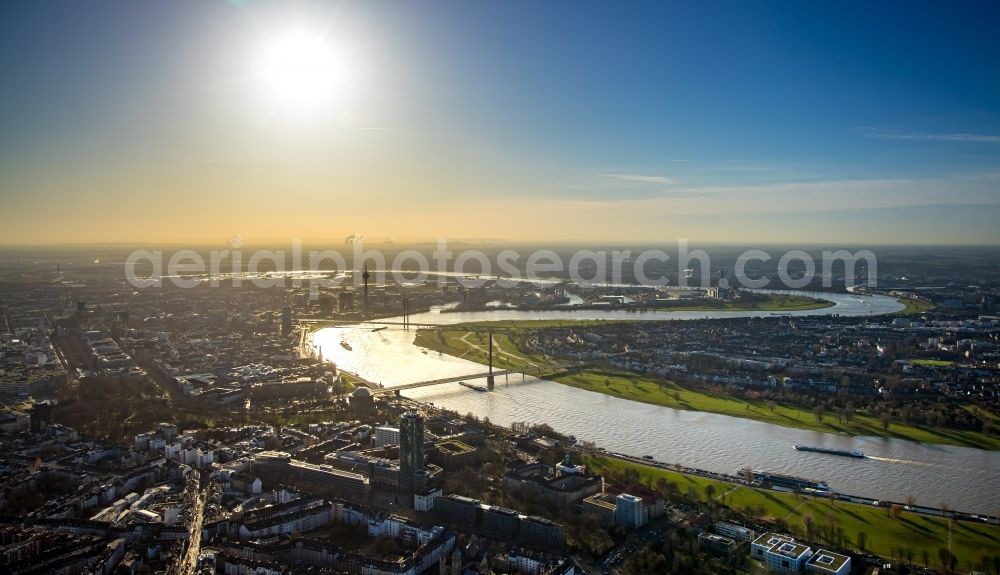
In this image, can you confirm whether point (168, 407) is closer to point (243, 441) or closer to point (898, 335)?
point (243, 441)

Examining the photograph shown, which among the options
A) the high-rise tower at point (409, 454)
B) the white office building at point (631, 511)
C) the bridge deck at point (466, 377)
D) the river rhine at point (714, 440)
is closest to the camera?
the white office building at point (631, 511)

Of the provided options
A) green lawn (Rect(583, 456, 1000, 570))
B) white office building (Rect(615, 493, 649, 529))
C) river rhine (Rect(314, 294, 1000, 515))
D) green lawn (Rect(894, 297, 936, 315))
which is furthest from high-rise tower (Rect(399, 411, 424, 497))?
green lawn (Rect(894, 297, 936, 315))

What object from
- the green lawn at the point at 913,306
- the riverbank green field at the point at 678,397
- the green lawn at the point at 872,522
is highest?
the green lawn at the point at 913,306

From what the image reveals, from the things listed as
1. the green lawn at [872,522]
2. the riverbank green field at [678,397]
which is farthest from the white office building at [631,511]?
the riverbank green field at [678,397]

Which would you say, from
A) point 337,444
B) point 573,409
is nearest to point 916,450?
point 573,409

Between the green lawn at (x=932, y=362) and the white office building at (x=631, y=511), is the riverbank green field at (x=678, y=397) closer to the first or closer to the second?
the white office building at (x=631, y=511)
